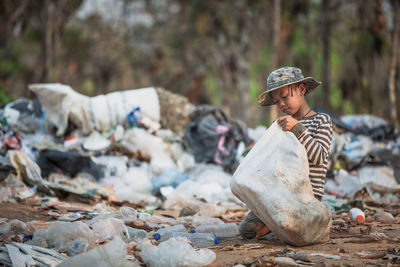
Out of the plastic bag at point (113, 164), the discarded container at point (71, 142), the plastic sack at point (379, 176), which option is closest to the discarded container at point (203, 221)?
the plastic bag at point (113, 164)

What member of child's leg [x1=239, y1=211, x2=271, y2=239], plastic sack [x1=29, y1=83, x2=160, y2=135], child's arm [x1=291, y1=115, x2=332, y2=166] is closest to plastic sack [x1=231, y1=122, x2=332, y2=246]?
child's arm [x1=291, y1=115, x2=332, y2=166]

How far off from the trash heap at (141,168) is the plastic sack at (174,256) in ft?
0.92

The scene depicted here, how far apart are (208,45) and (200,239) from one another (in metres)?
20.8

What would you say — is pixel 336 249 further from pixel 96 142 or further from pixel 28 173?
pixel 96 142

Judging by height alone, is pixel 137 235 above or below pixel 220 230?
above

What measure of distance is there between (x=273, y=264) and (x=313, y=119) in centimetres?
105

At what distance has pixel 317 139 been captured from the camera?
3018 millimetres

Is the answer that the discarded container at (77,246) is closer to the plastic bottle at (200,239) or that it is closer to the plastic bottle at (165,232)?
the plastic bottle at (165,232)

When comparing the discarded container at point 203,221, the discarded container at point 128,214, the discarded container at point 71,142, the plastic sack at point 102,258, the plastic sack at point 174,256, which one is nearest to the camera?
the plastic sack at point 102,258

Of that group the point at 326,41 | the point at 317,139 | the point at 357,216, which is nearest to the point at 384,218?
the point at 357,216

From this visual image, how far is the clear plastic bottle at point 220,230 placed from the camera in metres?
3.51

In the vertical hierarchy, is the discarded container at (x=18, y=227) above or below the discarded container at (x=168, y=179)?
above

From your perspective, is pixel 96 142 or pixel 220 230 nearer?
pixel 220 230

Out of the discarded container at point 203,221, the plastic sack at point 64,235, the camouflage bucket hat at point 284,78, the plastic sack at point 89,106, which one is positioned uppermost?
the camouflage bucket hat at point 284,78
